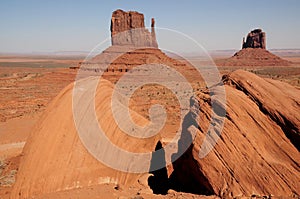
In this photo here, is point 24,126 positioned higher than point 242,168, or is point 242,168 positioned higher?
point 242,168

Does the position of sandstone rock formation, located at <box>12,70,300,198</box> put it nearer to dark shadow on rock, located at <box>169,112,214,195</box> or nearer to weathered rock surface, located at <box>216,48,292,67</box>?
dark shadow on rock, located at <box>169,112,214,195</box>

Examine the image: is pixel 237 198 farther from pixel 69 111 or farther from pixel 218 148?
pixel 69 111

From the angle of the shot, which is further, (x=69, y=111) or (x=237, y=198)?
(x=69, y=111)

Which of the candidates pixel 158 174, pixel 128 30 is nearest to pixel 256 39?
pixel 128 30

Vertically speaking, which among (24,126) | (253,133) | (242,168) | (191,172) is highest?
(253,133)

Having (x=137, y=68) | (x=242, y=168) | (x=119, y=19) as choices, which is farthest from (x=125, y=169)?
(x=119, y=19)

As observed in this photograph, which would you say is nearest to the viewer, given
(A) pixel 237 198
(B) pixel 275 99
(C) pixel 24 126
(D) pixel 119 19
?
(A) pixel 237 198

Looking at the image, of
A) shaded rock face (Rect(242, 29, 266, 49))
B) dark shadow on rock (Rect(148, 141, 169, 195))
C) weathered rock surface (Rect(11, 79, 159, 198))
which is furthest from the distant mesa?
weathered rock surface (Rect(11, 79, 159, 198))

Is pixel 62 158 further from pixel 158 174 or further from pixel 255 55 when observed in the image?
pixel 255 55

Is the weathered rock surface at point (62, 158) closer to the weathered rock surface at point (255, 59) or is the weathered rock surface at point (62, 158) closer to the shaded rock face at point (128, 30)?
the shaded rock face at point (128, 30)
